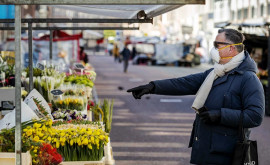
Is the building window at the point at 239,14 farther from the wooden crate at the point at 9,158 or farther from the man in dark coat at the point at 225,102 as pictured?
the wooden crate at the point at 9,158

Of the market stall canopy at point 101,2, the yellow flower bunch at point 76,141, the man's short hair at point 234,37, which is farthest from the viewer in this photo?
the yellow flower bunch at point 76,141

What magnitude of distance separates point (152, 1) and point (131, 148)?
734cm

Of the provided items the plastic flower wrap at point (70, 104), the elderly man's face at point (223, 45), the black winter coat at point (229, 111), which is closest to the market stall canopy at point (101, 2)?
the elderly man's face at point (223, 45)

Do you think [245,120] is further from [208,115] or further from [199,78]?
[199,78]

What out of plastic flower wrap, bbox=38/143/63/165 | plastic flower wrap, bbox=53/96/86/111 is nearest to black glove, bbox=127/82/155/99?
plastic flower wrap, bbox=38/143/63/165

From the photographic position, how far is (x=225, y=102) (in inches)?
200

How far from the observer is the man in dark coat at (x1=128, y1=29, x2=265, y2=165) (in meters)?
4.93

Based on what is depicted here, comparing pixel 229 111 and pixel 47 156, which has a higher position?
pixel 229 111

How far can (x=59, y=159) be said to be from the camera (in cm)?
566

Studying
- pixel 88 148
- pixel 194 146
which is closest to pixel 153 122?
pixel 88 148

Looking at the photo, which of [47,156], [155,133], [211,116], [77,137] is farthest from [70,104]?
[211,116]

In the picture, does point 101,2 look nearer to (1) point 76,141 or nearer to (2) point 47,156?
(2) point 47,156

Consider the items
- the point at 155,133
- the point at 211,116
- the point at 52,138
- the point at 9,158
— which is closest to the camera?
the point at 211,116

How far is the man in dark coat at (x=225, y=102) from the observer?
493cm
